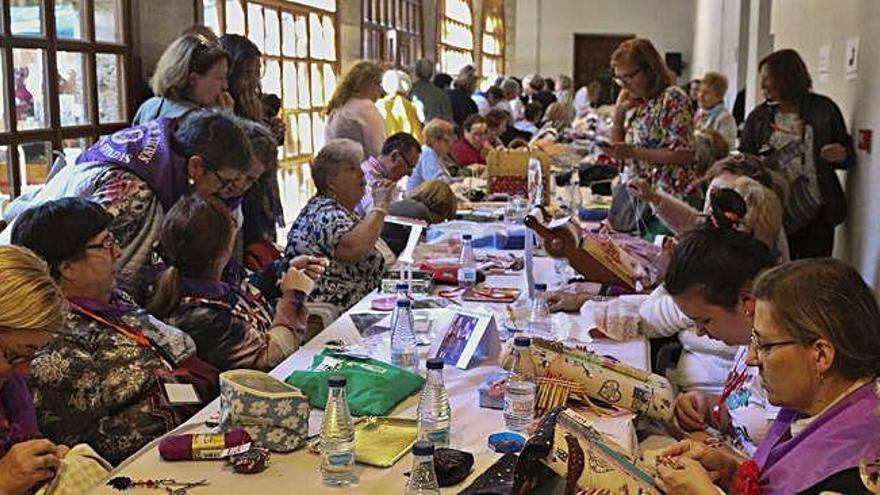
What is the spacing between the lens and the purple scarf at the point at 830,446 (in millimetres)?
1501

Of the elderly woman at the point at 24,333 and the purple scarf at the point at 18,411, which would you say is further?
the purple scarf at the point at 18,411

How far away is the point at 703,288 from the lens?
2.42 metres

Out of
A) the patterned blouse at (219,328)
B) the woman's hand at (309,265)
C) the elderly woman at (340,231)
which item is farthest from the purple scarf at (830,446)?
the elderly woman at (340,231)

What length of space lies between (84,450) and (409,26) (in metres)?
10.1

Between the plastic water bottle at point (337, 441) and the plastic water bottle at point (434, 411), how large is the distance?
0.19m

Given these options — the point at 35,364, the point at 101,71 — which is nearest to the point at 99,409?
the point at 35,364

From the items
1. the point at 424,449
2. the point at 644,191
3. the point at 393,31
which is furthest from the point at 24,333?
the point at 393,31

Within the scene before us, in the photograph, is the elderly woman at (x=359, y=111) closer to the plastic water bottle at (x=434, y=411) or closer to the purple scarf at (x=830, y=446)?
the plastic water bottle at (x=434, y=411)

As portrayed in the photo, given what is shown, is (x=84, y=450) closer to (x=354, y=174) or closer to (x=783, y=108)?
(x=354, y=174)

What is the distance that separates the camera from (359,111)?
574 centimetres

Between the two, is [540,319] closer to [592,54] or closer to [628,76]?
[628,76]

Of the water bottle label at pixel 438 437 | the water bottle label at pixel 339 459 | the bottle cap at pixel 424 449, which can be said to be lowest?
the water bottle label at pixel 438 437

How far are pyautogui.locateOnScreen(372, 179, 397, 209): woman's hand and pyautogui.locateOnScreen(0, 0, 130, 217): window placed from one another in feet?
3.83

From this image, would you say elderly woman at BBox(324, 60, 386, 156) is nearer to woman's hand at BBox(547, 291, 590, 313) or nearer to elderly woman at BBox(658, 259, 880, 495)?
woman's hand at BBox(547, 291, 590, 313)
